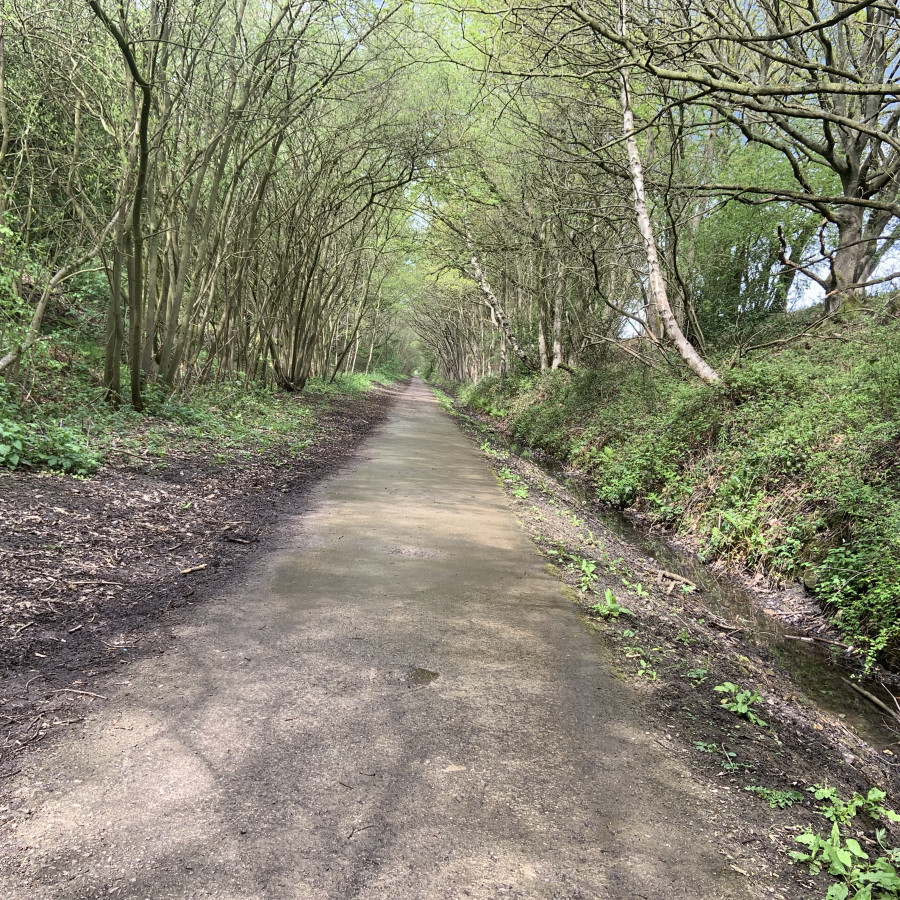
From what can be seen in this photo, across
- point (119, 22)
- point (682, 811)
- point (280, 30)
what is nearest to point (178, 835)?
point (682, 811)

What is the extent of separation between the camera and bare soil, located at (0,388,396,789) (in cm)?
274

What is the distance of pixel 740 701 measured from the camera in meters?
3.19

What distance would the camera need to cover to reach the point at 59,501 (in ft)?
16.0

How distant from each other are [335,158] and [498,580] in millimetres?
13135

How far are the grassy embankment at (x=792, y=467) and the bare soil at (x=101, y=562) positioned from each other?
5.17 metres

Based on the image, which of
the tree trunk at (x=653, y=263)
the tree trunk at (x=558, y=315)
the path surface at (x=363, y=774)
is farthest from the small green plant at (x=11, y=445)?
the tree trunk at (x=558, y=315)

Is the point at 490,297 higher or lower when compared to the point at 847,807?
higher

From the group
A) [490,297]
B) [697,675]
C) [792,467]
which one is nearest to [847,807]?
[697,675]

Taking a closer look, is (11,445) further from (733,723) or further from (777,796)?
(777,796)

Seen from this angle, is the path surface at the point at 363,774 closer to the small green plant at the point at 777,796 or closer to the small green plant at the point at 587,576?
the small green plant at the point at 777,796

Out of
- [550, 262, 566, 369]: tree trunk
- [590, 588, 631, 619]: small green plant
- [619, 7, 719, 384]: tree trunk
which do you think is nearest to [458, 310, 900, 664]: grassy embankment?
[619, 7, 719, 384]: tree trunk

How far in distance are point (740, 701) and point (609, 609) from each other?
118 cm

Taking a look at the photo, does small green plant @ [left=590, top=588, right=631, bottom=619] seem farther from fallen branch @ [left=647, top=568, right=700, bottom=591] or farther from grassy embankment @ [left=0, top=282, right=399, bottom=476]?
grassy embankment @ [left=0, top=282, right=399, bottom=476]

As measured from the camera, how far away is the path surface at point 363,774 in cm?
183
